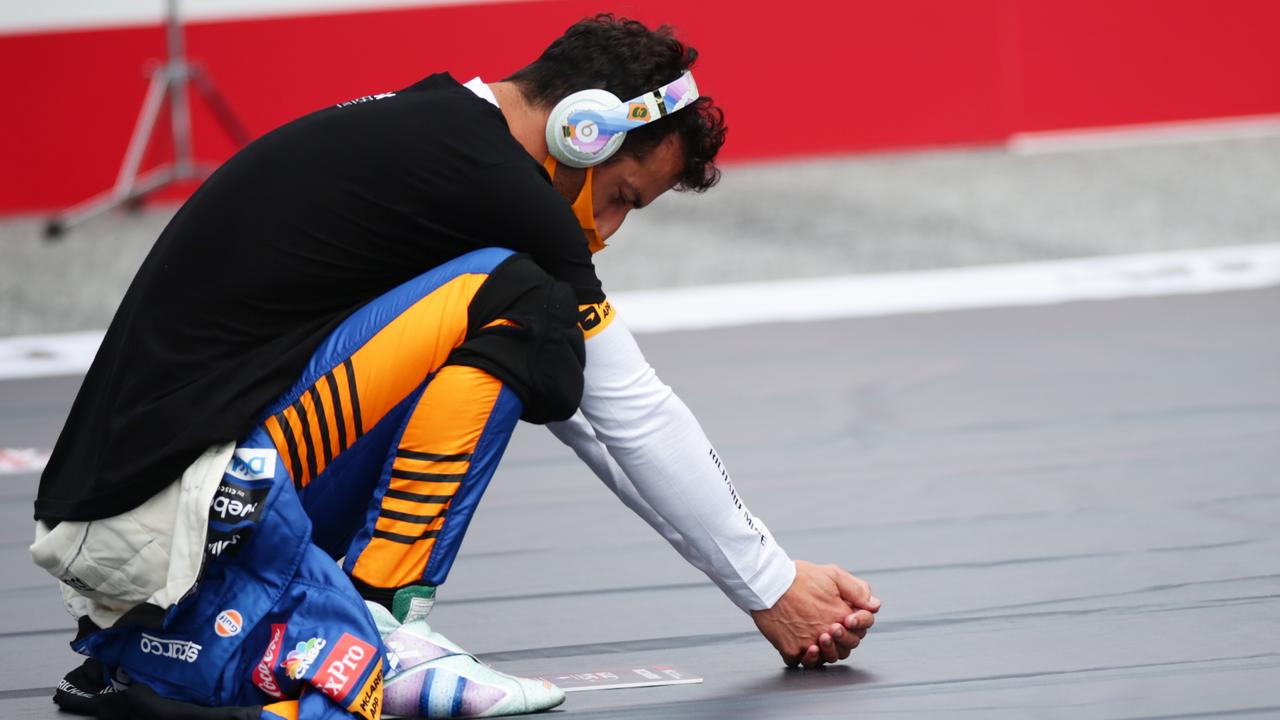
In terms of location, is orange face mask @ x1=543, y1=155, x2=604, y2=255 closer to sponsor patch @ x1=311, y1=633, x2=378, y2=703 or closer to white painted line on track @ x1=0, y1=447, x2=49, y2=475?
sponsor patch @ x1=311, y1=633, x2=378, y2=703

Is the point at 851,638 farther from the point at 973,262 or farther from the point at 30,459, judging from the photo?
the point at 973,262

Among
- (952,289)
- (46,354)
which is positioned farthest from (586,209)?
(952,289)

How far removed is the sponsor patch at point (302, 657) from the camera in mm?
1579

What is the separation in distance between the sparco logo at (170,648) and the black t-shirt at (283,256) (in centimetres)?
14

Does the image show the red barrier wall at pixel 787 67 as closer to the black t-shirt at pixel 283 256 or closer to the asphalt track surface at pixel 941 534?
the asphalt track surface at pixel 941 534

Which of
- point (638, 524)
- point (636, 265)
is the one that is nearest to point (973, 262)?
point (636, 265)

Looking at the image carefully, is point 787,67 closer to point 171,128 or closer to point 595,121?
point 171,128

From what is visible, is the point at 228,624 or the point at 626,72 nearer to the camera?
the point at 228,624

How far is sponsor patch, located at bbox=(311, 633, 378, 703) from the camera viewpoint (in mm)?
1576

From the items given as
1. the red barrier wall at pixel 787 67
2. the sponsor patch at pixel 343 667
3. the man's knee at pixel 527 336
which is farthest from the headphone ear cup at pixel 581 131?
the red barrier wall at pixel 787 67

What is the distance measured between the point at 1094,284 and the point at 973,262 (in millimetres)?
515

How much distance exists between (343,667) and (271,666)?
0.07 m

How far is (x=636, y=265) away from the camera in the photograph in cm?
514

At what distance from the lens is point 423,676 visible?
1.67 metres
